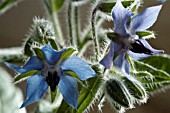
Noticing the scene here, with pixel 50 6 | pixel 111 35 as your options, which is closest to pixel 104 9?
pixel 111 35

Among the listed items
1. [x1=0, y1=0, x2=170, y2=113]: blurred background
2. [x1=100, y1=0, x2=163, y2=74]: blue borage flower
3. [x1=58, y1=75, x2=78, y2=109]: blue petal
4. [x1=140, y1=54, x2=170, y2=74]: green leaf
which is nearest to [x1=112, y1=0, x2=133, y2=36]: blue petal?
[x1=100, y1=0, x2=163, y2=74]: blue borage flower

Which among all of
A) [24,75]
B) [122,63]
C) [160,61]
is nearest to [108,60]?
[122,63]

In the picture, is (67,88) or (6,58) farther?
(6,58)

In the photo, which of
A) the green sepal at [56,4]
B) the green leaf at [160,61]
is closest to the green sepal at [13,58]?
the green sepal at [56,4]

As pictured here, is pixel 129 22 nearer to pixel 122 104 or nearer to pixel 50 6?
pixel 122 104

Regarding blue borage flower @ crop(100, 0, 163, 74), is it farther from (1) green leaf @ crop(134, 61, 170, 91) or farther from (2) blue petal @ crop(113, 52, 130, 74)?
(1) green leaf @ crop(134, 61, 170, 91)

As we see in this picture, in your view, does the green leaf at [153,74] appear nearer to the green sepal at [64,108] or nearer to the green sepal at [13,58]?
the green sepal at [64,108]
